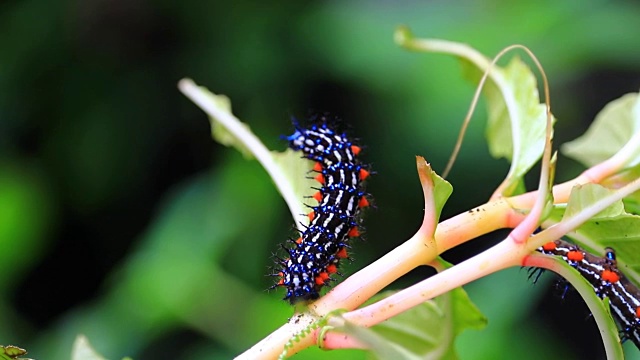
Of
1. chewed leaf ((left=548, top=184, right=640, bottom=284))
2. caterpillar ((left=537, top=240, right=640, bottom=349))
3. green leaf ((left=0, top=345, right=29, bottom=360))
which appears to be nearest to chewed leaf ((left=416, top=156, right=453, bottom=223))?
chewed leaf ((left=548, top=184, right=640, bottom=284))

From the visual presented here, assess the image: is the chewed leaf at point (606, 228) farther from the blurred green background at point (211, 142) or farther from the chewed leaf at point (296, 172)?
the blurred green background at point (211, 142)

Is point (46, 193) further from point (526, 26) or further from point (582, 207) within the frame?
point (582, 207)

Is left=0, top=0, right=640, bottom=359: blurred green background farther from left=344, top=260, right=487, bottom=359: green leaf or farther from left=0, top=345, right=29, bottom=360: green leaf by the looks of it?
left=0, top=345, right=29, bottom=360: green leaf

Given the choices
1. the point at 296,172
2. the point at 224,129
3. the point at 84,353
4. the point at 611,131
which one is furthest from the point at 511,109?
the point at 84,353

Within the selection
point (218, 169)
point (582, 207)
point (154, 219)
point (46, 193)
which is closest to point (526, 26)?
point (218, 169)

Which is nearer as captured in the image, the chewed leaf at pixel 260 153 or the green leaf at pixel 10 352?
the green leaf at pixel 10 352

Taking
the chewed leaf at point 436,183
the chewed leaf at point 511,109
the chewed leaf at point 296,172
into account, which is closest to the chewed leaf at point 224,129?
the chewed leaf at point 296,172
